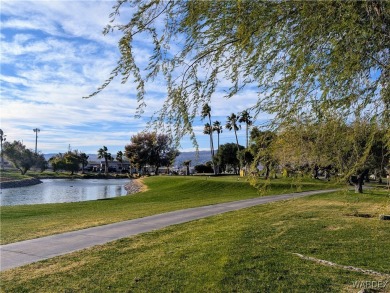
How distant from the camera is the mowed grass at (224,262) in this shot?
5.97m

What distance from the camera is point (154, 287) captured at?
19.4 feet

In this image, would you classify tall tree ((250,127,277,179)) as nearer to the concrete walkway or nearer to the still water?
the concrete walkway

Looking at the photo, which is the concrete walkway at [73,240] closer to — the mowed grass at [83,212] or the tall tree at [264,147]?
the mowed grass at [83,212]

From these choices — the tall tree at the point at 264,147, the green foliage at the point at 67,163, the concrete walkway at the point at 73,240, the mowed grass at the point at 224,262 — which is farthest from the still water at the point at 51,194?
the green foliage at the point at 67,163

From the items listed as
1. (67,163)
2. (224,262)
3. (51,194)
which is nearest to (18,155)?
(67,163)

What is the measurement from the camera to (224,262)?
7.12 meters

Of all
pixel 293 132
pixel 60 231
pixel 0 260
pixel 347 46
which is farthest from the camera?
pixel 60 231

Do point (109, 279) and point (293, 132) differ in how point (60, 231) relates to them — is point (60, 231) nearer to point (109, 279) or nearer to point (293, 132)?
point (109, 279)

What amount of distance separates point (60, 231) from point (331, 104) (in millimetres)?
9894

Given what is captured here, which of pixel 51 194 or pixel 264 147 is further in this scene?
pixel 51 194

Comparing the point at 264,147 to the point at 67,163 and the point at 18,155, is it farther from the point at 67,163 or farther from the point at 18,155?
the point at 67,163

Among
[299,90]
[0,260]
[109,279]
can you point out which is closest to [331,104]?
[299,90]

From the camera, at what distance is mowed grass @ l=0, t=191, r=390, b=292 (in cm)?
597

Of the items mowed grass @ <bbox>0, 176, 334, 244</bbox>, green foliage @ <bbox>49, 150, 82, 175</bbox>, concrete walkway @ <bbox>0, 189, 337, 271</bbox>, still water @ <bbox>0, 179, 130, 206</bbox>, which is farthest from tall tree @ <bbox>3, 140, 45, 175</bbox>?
concrete walkway @ <bbox>0, 189, 337, 271</bbox>
